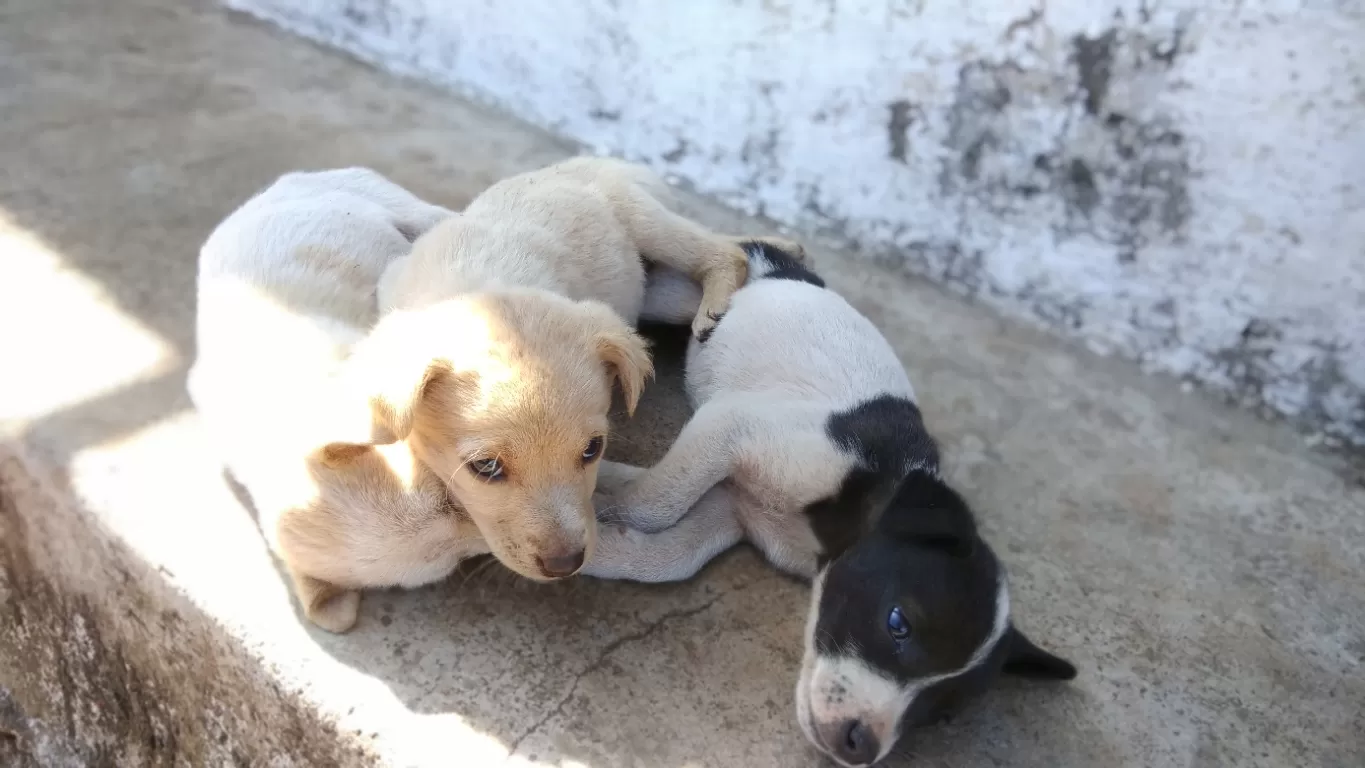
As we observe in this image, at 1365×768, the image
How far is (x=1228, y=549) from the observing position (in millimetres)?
3424

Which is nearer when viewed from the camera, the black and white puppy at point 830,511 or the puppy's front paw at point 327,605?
the black and white puppy at point 830,511

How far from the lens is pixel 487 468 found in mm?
2234

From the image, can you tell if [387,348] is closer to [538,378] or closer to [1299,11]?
[538,378]

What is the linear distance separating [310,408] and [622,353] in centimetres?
85

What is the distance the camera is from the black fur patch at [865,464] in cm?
285

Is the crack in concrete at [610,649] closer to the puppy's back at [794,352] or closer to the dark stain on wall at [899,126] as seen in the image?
the puppy's back at [794,352]

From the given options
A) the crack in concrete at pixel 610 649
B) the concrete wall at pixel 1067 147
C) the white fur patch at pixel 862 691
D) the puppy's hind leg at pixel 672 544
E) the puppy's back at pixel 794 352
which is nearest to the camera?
the white fur patch at pixel 862 691

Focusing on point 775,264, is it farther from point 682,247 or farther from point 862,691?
point 862,691

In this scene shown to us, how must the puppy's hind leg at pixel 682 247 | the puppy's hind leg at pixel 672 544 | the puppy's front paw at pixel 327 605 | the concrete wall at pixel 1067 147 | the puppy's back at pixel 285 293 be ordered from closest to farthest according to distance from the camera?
the puppy's front paw at pixel 327 605
the puppy's back at pixel 285 293
the puppy's hind leg at pixel 672 544
the puppy's hind leg at pixel 682 247
the concrete wall at pixel 1067 147

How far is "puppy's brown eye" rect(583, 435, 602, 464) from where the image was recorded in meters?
2.34

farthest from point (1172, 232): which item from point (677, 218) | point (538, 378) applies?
point (538, 378)

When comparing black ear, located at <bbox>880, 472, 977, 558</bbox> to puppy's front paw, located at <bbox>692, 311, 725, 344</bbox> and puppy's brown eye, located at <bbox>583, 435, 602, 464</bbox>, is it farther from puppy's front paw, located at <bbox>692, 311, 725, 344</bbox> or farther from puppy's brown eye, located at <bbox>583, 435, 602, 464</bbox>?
puppy's front paw, located at <bbox>692, 311, 725, 344</bbox>

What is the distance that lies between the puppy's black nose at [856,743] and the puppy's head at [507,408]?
76cm

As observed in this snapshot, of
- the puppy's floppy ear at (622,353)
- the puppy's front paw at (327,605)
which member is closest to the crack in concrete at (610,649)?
the puppy's front paw at (327,605)
